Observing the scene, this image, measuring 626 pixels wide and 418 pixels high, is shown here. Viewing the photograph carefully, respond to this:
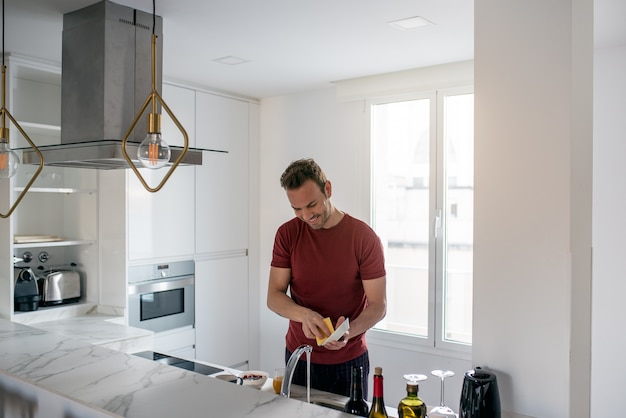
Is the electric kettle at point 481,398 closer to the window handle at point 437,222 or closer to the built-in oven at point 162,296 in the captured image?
the window handle at point 437,222

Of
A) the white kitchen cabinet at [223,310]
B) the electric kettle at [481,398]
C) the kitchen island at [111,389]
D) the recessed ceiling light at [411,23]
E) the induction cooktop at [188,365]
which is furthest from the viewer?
the white kitchen cabinet at [223,310]

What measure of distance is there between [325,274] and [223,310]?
2243mm

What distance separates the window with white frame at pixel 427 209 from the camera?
3.69m

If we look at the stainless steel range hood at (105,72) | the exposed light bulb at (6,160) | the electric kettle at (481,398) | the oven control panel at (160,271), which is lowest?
the electric kettle at (481,398)

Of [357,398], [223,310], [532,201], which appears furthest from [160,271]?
[532,201]

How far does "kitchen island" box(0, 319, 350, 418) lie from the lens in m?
1.44

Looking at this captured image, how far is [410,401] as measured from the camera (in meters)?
1.47

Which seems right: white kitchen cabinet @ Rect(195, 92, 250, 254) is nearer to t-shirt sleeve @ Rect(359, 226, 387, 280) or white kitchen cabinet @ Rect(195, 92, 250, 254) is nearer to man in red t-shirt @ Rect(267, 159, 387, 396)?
man in red t-shirt @ Rect(267, 159, 387, 396)

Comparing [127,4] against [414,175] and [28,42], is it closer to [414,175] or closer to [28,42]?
[28,42]

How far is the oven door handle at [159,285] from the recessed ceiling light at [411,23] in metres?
2.31

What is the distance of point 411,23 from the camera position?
2729 mm

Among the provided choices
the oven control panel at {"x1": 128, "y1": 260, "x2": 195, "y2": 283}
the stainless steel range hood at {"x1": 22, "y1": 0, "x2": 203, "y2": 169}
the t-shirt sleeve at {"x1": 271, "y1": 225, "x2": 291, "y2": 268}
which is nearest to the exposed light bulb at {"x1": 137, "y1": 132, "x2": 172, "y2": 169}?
the stainless steel range hood at {"x1": 22, "y1": 0, "x2": 203, "y2": 169}

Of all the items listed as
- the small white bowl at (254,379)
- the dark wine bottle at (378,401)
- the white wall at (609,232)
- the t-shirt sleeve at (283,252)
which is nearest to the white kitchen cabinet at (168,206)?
the t-shirt sleeve at (283,252)

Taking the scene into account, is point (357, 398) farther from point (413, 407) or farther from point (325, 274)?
point (325, 274)
